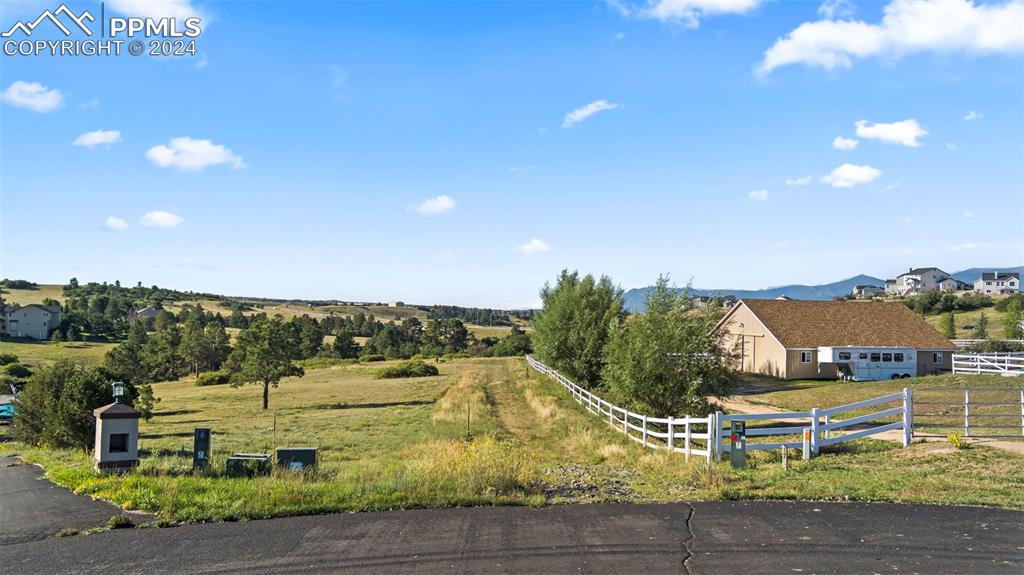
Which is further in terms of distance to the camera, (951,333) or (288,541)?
(951,333)

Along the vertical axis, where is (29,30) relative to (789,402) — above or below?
above

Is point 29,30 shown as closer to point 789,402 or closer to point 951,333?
point 789,402

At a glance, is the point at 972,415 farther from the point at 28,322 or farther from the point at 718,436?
the point at 28,322

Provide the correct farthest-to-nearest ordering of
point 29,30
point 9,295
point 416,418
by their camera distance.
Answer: point 9,295 → point 416,418 → point 29,30

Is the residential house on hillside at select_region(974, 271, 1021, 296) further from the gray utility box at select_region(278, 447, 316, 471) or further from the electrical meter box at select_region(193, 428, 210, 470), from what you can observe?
the electrical meter box at select_region(193, 428, 210, 470)

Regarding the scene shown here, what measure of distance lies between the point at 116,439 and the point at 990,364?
1823 inches

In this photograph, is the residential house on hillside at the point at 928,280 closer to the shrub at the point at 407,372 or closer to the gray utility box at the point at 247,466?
the shrub at the point at 407,372

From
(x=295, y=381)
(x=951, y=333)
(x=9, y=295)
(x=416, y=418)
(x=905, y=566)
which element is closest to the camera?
(x=905, y=566)

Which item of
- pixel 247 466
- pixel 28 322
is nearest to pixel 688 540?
pixel 247 466

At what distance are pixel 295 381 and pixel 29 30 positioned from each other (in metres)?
53.2

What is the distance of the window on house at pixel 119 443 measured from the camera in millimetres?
14289

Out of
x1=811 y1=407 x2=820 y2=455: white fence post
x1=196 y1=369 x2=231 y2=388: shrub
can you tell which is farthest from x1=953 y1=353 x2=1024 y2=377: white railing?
x1=196 y1=369 x2=231 y2=388: shrub

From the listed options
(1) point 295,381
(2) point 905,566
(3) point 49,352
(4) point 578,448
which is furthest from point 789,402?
(3) point 49,352

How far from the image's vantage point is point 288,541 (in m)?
9.53
